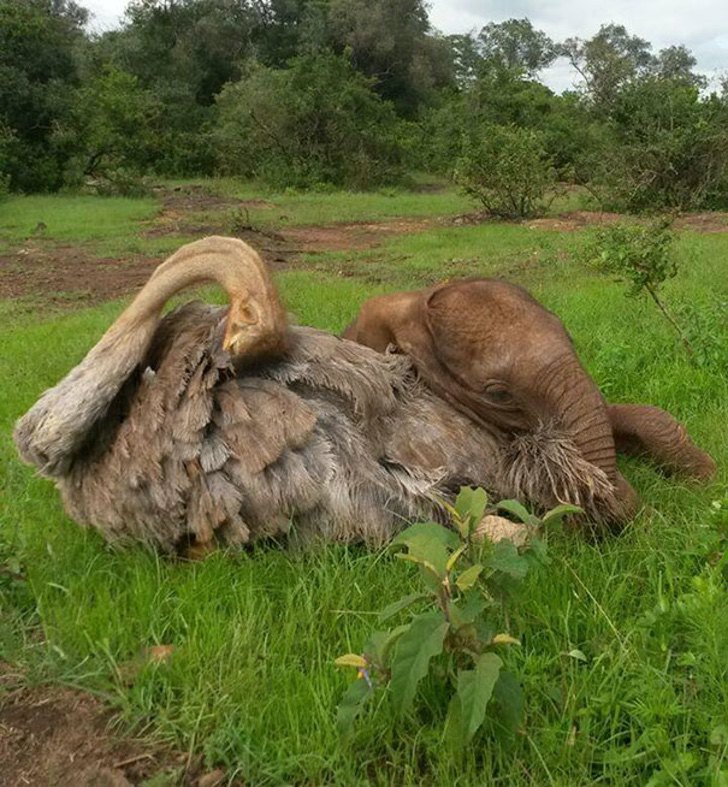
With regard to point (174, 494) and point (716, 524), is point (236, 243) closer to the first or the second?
point (174, 494)

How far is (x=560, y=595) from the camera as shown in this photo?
279 centimetres

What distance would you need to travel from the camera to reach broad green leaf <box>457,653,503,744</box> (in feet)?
6.66

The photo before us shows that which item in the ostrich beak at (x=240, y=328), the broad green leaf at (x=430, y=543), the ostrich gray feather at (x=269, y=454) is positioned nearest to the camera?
the broad green leaf at (x=430, y=543)

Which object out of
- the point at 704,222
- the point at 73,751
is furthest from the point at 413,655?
the point at 704,222

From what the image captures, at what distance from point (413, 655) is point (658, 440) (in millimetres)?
2098

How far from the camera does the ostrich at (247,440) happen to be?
3.15 m

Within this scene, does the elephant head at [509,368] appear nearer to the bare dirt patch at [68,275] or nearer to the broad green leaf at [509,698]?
the broad green leaf at [509,698]

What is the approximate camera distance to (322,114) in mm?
26766

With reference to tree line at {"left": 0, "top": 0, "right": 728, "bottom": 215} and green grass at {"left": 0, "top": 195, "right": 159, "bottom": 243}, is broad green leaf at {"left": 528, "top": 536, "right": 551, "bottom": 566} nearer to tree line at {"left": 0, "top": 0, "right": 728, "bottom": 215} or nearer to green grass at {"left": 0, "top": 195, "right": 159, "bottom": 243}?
green grass at {"left": 0, "top": 195, "right": 159, "bottom": 243}

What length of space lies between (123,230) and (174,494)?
14783mm

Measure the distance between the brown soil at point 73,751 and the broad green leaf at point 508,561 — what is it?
844 millimetres

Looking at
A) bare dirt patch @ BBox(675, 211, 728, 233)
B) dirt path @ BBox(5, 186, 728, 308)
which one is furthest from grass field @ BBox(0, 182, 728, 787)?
bare dirt patch @ BBox(675, 211, 728, 233)

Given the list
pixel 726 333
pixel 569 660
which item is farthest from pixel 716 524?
pixel 726 333

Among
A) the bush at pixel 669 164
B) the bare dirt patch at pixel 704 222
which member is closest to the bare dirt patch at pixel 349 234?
the bush at pixel 669 164
